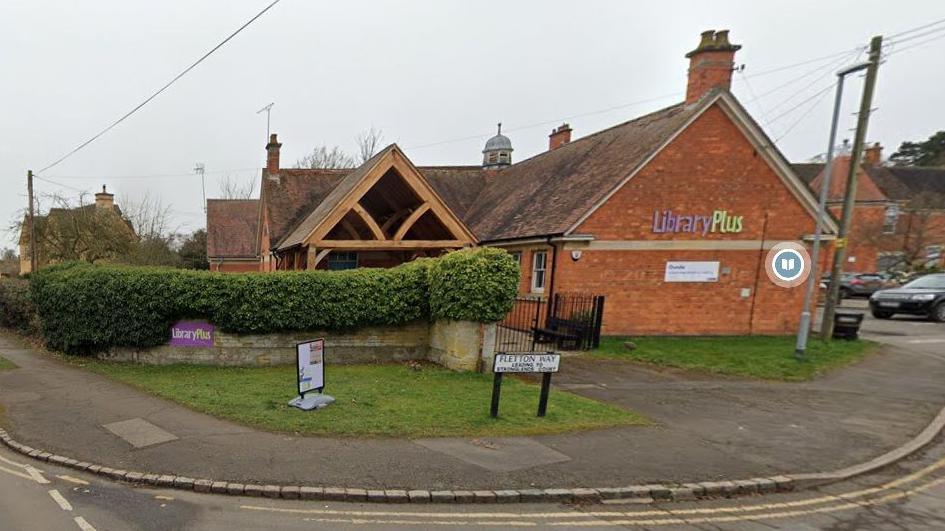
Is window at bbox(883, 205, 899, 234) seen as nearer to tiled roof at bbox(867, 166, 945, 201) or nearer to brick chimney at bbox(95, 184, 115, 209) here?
tiled roof at bbox(867, 166, 945, 201)

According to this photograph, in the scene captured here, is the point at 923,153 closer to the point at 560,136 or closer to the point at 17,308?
the point at 560,136

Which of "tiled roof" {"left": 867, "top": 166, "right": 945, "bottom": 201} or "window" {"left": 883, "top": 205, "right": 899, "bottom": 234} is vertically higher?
"tiled roof" {"left": 867, "top": 166, "right": 945, "bottom": 201}

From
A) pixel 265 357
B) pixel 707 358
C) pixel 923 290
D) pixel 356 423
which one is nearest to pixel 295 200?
pixel 265 357

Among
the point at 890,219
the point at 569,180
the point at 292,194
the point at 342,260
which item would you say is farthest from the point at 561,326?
the point at 890,219

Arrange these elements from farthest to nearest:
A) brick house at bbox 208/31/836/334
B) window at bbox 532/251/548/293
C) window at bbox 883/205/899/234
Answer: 1. window at bbox 883/205/899/234
2. window at bbox 532/251/548/293
3. brick house at bbox 208/31/836/334

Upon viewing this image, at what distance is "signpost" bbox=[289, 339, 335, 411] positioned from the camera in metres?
7.28

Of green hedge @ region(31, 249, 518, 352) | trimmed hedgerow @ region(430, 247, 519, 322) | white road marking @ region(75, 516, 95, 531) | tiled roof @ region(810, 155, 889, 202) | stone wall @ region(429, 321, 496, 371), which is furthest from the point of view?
tiled roof @ region(810, 155, 889, 202)

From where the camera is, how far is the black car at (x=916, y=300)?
18047 millimetres

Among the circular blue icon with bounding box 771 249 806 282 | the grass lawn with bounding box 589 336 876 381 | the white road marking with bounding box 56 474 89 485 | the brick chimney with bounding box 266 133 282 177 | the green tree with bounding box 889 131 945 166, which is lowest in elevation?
the white road marking with bounding box 56 474 89 485

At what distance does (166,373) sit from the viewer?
9.70 m

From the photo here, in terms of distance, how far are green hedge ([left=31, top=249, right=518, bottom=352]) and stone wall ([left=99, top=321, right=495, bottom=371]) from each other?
24 centimetres

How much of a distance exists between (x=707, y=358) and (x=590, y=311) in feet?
10.2

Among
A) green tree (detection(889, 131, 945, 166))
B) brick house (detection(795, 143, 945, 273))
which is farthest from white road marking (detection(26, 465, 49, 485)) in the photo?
green tree (detection(889, 131, 945, 166))

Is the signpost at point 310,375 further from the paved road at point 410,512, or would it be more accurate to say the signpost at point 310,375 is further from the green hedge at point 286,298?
the green hedge at point 286,298
